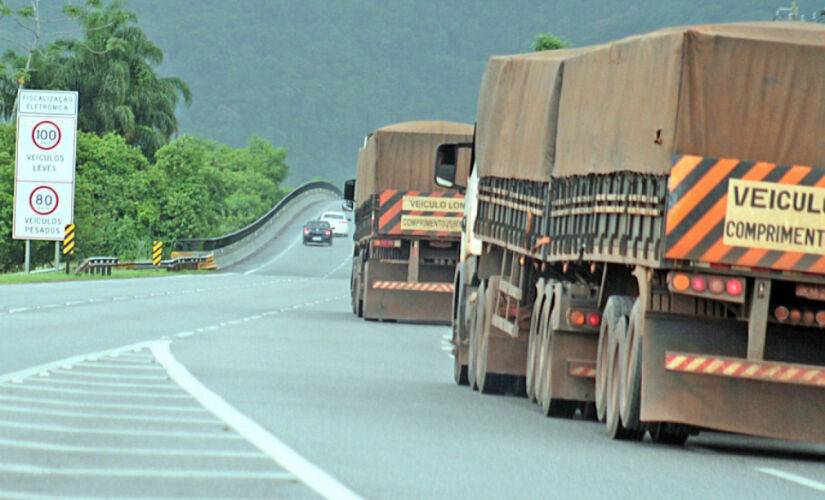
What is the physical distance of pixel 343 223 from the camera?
111625 millimetres

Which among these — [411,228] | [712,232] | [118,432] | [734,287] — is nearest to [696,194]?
[712,232]

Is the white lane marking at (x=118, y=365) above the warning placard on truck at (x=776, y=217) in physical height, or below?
below

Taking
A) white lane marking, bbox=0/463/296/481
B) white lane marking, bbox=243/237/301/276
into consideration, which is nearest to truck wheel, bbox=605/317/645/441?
white lane marking, bbox=0/463/296/481

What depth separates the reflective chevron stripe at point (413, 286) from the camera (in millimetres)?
33812

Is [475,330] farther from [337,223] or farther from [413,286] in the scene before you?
[337,223]

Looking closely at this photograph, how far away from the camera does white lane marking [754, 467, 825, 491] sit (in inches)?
402

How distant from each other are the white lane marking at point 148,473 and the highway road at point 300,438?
0.04ft

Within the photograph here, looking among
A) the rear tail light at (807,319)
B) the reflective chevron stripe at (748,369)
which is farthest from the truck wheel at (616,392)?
the rear tail light at (807,319)

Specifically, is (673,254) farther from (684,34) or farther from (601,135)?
(601,135)

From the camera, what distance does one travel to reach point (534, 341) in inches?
640

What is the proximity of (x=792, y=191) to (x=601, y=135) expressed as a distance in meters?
2.66

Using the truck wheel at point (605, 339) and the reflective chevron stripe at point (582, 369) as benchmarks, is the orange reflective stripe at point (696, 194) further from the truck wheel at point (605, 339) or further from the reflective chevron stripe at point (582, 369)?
the reflective chevron stripe at point (582, 369)

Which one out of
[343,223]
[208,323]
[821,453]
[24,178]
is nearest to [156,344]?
[208,323]

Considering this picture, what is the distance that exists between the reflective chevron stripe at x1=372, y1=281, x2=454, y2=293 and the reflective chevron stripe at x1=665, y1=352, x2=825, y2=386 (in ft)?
70.8
